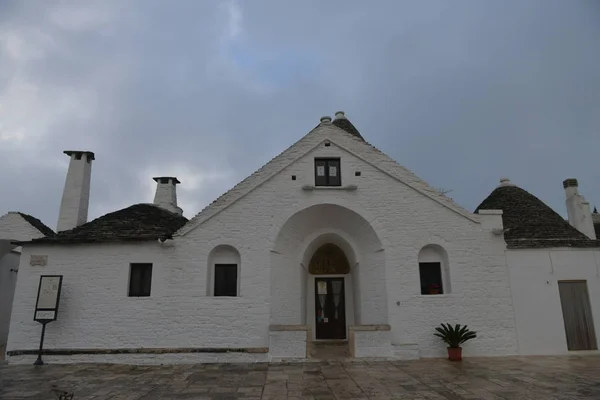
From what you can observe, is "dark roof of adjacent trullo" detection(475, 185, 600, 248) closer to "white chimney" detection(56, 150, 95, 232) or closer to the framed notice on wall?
the framed notice on wall

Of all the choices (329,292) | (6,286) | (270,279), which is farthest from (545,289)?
(6,286)

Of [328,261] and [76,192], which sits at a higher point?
[76,192]

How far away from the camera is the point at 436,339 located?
11688 mm

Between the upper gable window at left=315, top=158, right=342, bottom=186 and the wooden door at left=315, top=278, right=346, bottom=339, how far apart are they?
4222mm

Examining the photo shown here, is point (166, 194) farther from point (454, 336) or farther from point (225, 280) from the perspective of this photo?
point (454, 336)

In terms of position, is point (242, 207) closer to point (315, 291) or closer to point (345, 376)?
point (315, 291)

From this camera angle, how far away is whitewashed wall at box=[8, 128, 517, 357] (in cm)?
1166

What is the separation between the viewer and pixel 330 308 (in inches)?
590

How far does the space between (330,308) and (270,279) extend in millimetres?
3976

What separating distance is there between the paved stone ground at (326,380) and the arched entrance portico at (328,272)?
2.31 metres

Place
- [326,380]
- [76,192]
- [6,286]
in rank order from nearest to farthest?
1. [326,380]
2. [76,192]
3. [6,286]

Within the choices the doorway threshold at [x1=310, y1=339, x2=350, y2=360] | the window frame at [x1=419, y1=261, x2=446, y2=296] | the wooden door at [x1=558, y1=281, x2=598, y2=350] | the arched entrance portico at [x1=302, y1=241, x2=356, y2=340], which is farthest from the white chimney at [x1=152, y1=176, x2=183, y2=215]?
the wooden door at [x1=558, y1=281, x2=598, y2=350]

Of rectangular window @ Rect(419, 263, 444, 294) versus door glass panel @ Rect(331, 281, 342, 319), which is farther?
door glass panel @ Rect(331, 281, 342, 319)

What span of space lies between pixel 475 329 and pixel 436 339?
123 cm
